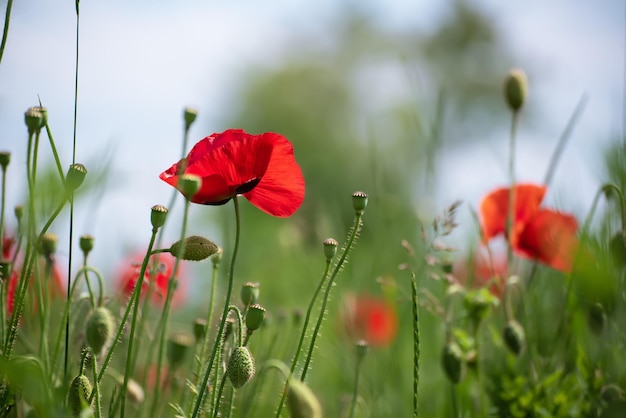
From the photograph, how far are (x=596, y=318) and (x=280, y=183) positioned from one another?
1.40 feet

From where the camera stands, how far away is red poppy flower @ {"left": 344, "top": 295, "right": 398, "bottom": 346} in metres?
1.44

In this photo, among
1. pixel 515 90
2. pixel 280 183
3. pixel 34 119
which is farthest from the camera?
pixel 515 90

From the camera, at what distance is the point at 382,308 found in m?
1.92

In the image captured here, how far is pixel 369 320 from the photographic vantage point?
1.79m

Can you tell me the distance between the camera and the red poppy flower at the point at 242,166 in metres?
0.75

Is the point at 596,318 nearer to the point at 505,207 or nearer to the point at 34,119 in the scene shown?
the point at 505,207

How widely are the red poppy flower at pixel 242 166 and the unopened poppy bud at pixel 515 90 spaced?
0.49 meters

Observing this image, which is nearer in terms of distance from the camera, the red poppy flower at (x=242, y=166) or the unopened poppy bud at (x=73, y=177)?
the unopened poppy bud at (x=73, y=177)

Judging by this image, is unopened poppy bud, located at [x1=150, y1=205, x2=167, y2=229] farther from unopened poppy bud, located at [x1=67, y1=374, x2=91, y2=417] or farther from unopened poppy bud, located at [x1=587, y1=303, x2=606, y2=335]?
unopened poppy bud, located at [x1=587, y1=303, x2=606, y2=335]

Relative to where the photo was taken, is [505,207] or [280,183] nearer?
[280,183]

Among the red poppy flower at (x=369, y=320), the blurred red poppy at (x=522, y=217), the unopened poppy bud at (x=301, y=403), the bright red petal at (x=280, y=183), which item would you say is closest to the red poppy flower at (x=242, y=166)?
the bright red petal at (x=280, y=183)

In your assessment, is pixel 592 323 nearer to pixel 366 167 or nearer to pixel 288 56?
pixel 366 167

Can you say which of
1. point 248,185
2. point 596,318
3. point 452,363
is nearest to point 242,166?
point 248,185

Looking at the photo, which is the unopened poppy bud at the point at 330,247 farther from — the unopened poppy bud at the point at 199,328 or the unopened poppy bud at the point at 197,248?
the unopened poppy bud at the point at 199,328
